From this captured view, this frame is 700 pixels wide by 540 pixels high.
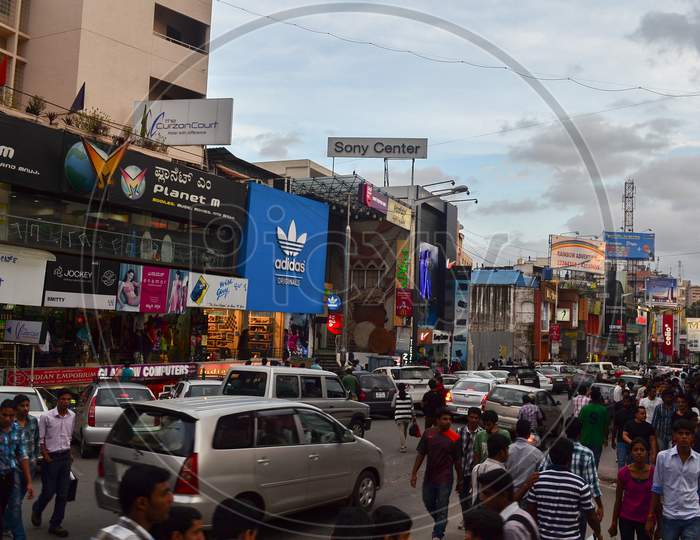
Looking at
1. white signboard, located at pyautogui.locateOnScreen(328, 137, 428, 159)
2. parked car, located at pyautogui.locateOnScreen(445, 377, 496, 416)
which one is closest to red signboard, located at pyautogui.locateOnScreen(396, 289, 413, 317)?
white signboard, located at pyautogui.locateOnScreen(328, 137, 428, 159)

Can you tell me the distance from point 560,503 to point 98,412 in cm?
1016

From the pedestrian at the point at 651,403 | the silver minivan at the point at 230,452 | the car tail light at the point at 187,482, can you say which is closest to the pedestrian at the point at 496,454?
the silver minivan at the point at 230,452

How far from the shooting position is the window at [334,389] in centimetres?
1495

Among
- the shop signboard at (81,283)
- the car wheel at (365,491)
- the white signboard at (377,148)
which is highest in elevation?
the white signboard at (377,148)

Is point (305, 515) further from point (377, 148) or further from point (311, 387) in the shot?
point (377, 148)

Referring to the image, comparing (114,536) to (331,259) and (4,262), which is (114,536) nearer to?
(4,262)

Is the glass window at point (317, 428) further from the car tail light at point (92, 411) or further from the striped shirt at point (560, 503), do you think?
the car tail light at point (92, 411)

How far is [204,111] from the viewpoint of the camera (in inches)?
1257

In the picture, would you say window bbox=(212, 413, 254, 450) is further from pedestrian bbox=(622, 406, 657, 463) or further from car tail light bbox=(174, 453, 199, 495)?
pedestrian bbox=(622, 406, 657, 463)

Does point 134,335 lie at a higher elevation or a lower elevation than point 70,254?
lower

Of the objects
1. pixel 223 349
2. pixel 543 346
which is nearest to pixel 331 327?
pixel 223 349

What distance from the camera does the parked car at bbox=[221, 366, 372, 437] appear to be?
13.4 meters

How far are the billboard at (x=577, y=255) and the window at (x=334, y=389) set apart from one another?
66824mm

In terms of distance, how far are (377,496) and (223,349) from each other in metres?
21.8
